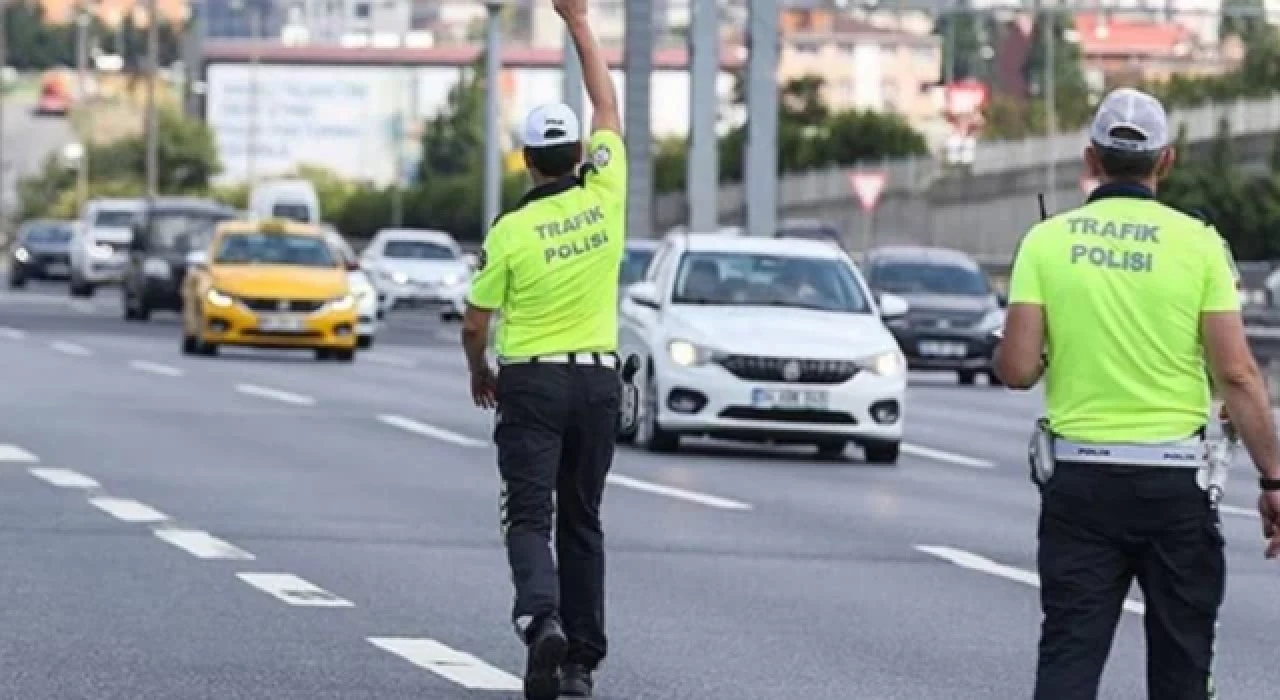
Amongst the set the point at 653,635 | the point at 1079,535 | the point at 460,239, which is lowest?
the point at 460,239

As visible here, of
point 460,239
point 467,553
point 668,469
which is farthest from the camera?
point 460,239

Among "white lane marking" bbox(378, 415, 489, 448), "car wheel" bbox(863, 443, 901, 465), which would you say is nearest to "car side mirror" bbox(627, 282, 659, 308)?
"white lane marking" bbox(378, 415, 489, 448)

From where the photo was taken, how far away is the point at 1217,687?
44.3 feet

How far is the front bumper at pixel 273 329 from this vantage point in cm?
4378

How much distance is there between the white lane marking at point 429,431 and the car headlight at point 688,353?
1.38m

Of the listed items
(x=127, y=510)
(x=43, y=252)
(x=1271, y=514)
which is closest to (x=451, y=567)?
(x=127, y=510)

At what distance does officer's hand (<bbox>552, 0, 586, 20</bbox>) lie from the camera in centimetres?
1262

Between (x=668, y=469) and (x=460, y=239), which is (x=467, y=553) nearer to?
(x=668, y=469)

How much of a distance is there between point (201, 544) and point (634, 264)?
26.7 m

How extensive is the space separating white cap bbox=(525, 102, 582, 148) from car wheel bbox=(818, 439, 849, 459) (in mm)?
15848

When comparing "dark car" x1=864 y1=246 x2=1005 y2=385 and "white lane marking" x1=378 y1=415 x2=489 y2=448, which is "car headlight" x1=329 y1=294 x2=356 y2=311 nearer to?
"dark car" x1=864 y1=246 x2=1005 y2=385

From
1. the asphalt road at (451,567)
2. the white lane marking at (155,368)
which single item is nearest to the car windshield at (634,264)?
the white lane marking at (155,368)

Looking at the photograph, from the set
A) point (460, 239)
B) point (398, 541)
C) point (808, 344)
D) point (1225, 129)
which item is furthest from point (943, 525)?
point (460, 239)

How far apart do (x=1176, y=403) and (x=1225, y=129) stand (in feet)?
242
